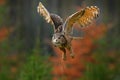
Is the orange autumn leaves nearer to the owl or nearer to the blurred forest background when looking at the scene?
the blurred forest background

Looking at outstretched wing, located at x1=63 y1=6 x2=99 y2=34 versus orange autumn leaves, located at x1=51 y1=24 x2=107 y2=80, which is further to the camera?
orange autumn leaves, located at x1=51 y1=24 x2=107 y2=80

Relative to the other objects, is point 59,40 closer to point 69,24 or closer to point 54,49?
point 69,24

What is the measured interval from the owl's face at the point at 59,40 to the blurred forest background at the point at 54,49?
80 mm

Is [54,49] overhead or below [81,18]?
below


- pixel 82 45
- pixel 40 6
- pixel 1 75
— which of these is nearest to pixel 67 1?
pixel 82 45

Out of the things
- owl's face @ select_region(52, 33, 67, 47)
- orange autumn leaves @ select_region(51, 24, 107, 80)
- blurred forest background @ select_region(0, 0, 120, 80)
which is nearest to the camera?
owl's face @ select_region(52, 33, 67, 47)

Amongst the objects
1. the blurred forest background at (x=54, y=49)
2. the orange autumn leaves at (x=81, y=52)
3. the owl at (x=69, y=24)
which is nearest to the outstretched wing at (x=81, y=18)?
the owl at (x=69, y=24)

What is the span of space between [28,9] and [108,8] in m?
1.43

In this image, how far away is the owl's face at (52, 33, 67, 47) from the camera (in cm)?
159

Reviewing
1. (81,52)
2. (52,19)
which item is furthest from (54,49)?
(52,19)

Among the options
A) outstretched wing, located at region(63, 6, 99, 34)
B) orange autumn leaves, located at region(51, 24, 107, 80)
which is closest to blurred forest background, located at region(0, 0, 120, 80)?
orange autumn leaves, located at region(51, 24, 107, 80)

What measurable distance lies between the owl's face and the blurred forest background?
8 centimetres

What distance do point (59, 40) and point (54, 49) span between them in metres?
4.75

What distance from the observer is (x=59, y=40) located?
160cm
